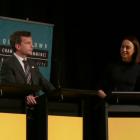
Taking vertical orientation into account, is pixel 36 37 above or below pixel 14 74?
above

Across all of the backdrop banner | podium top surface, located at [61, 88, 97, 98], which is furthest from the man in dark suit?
the backdrop banner

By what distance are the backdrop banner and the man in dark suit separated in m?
1.52

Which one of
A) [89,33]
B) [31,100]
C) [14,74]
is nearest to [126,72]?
[14,74]

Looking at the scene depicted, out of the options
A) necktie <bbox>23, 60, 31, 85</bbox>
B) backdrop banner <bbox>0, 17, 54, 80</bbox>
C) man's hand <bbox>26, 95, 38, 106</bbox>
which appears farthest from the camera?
backdrop banner <bbox>0, 17, 54, 80</bbox>

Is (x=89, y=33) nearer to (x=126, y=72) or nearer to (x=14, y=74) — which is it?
(x=126, y=72)

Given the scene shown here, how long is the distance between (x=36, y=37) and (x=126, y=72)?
210 centimetres

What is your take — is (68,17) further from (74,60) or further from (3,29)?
(3,29)

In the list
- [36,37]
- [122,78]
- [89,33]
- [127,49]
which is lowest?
[122,78]

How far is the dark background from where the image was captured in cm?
667

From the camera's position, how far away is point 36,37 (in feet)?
19.0

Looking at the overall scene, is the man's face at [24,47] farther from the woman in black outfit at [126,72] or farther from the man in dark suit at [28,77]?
the woman in black outfit at [126,72]

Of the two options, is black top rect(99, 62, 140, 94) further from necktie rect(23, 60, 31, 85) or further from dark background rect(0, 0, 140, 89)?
dark background rect(0, 0, 140, 89)

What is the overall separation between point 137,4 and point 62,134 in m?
3.91

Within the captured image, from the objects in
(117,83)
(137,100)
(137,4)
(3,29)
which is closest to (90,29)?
(137,4)
